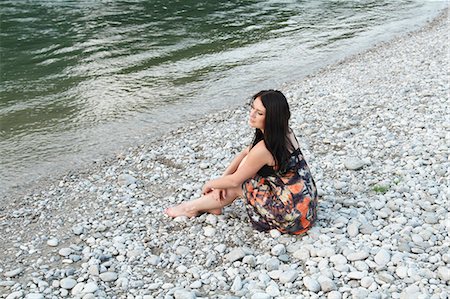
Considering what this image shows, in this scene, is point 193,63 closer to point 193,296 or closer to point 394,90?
point 394,90

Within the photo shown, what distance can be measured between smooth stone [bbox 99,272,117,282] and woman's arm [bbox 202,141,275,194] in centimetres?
179

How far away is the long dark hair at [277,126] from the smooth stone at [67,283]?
2.80 metres

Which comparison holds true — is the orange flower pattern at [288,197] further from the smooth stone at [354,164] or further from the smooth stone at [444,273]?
the smooth stone at [354,164]

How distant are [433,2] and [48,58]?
22.9 m

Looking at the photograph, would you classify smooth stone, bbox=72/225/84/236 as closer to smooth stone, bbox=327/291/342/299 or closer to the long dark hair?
the long dark hair

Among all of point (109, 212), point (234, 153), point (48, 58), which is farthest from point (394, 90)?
point (48, 58)

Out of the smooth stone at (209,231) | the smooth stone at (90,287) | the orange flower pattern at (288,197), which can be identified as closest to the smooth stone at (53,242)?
the smooth stone at (90,287)

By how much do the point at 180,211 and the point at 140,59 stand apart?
523 inches

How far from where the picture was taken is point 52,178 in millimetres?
10898

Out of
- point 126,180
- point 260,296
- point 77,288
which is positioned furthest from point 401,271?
point 126,180

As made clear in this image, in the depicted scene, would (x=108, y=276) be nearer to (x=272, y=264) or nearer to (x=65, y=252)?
(x=65, y=252)

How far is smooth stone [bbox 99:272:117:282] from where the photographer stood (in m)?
6.18

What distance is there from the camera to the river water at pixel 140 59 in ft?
43.4

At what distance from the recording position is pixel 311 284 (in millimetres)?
5621
